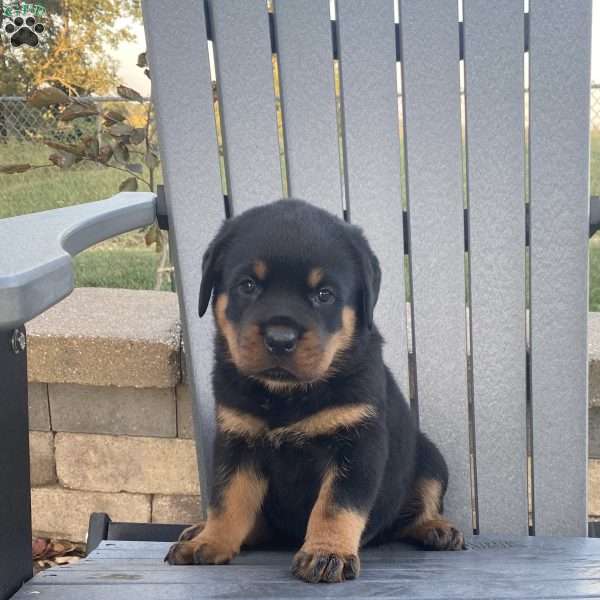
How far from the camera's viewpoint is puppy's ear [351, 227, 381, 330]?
170 cm

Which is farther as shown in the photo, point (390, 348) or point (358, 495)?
point (390, 348)

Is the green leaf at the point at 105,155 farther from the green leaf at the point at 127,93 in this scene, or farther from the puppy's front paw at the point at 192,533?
the puppy's front paw at the point at 192,533

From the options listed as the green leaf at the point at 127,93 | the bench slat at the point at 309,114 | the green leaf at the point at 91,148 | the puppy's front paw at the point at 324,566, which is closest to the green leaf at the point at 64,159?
the green leaf at the point at 91,148

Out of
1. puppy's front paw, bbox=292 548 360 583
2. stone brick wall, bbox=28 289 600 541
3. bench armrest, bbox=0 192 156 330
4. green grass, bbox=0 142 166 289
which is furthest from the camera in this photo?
green grass, bbox=0 142 166 289

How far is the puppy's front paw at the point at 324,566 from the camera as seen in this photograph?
139 cm

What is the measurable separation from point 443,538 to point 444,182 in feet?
2.79

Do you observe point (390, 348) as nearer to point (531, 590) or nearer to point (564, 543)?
point (564, 543)

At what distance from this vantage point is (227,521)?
167cm

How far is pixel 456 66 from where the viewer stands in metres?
2.13

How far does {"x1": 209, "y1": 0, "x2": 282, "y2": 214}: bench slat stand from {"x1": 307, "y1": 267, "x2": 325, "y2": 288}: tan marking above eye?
58 centimetres

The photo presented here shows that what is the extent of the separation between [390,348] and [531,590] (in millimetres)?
913

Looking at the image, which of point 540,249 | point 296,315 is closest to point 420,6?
point 540,249

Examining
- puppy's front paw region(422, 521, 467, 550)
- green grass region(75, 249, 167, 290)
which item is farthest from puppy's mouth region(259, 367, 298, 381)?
green grass region(75, 249, 167, 290)

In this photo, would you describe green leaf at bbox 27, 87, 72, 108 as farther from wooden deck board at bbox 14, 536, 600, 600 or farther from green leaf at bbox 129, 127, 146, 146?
wooden deck board at bbox 14, 536, 600, 600
